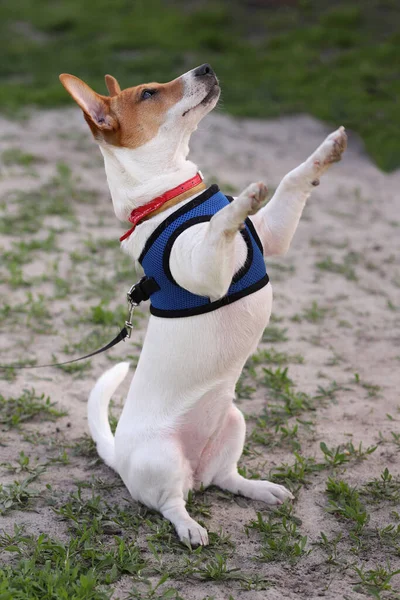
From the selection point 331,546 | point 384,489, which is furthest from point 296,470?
point 331,546

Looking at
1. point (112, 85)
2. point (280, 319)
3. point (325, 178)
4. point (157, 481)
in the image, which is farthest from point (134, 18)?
point (157, 481)

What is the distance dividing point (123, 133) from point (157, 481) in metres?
1.28

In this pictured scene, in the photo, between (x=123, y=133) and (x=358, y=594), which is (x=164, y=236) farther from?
(x=358, y=594)

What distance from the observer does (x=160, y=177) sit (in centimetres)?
282

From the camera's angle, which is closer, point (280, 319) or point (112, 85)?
point (112, 85)

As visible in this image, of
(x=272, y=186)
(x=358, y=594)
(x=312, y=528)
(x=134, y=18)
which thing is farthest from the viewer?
(x=134, y=18)

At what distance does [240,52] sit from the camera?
426 inches

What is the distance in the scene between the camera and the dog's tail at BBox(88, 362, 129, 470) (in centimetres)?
330

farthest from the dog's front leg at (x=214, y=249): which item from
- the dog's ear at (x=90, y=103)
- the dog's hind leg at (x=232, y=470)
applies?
the dog's hind leg at (x=232, y=470)

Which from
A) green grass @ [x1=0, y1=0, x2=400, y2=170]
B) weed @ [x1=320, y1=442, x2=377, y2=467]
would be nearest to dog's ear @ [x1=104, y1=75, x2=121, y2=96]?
weed @ [x1=320, y1=442, x2=377, y2=467]

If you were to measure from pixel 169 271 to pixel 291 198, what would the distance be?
0.53 m

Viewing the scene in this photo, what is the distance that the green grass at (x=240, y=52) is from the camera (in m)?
9.16

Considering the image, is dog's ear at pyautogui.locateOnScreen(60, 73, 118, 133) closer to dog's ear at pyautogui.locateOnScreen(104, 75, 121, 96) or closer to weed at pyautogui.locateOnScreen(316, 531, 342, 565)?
dog's ear at pyautogui.locateOnScreen(104, 75, 121, 96)

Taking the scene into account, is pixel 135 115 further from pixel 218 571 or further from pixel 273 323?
pixel 273 323
